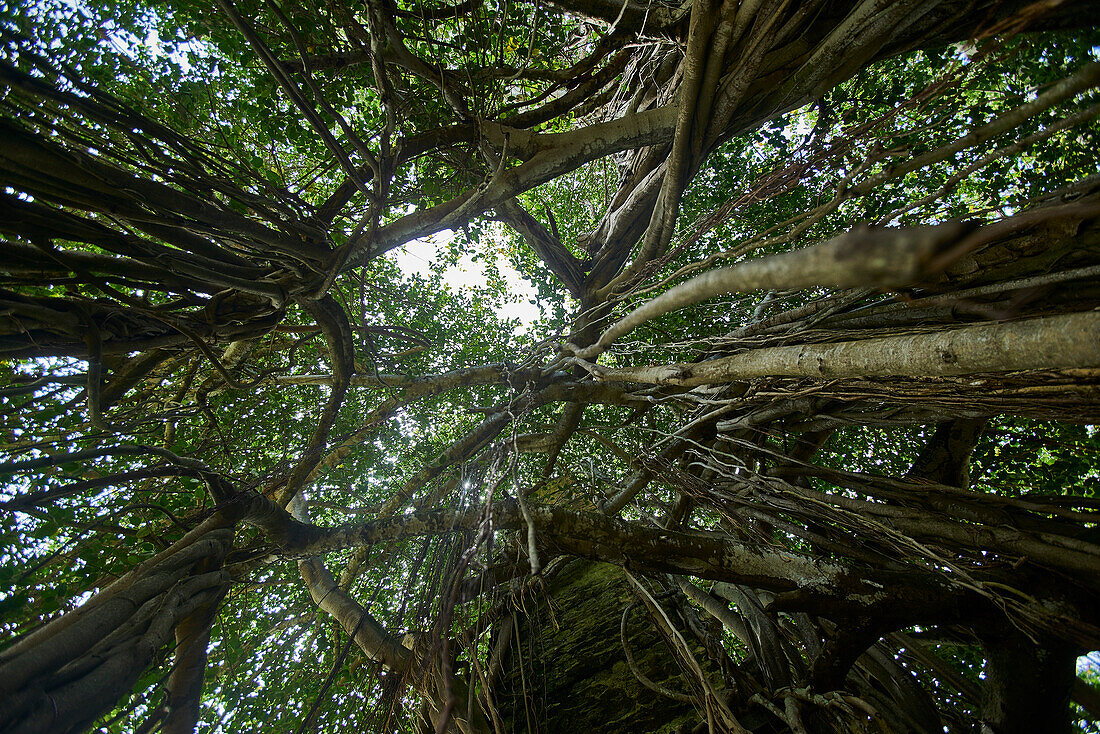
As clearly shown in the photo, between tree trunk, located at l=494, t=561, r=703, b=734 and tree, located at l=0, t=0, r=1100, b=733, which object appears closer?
tree, located at l=0, t=0, r=1100, b=733

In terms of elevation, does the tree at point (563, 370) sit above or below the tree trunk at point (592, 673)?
above

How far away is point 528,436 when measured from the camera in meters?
4.35

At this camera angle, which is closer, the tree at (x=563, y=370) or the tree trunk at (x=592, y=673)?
the tree at (x=563, y=370)

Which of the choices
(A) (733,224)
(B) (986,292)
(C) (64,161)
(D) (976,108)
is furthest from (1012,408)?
(C) (64,161)

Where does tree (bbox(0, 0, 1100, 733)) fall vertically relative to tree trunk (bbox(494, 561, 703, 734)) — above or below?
above

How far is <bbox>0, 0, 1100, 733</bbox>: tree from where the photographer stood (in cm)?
165

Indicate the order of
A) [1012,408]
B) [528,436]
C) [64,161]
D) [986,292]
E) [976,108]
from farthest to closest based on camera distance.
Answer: [528,436] < [976,108] < [986,292] < [1012,408] < [64,161]

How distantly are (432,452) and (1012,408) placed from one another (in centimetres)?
462

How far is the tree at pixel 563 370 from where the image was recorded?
165cm

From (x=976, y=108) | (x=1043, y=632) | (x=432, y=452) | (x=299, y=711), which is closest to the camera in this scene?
(x=1043, y=632)

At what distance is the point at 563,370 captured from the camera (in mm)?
3939

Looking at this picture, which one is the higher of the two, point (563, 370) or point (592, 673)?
point (563, 370)

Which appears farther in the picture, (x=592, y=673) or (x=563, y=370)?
(x=563, y=370)

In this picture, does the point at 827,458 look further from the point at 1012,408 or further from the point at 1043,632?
the point at 1012,408
